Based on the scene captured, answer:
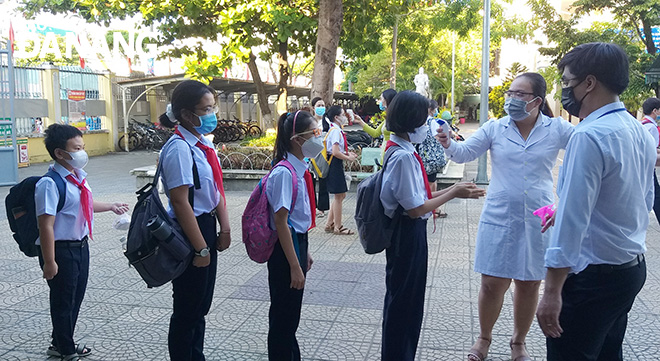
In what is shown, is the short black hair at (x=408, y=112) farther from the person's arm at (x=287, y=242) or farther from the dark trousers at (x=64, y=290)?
the dark trousers at (x=64, y=290)

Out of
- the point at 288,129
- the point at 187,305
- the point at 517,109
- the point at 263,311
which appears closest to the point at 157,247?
the point at 187,305

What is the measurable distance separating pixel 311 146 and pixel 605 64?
1.47m

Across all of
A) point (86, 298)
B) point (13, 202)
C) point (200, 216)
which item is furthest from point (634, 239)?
point (86, 298)

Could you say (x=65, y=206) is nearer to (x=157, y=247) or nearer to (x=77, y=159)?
(x=77, y=159)

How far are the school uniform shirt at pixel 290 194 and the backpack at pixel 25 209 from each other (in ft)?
4.51

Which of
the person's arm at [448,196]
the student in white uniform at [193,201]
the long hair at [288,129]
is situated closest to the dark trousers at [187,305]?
the student in white uniform at [193,201]

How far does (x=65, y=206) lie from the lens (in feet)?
11.2

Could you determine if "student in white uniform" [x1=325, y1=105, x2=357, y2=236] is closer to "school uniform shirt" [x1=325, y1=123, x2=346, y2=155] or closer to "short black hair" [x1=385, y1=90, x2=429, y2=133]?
"school uniform shirt" [x1=325, y1=123, x2=346, y2=155]

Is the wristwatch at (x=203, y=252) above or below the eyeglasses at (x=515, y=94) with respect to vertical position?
below

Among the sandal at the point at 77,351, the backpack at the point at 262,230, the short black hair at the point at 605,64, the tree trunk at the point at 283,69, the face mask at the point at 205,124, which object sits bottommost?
the sandal at the point at 77,351

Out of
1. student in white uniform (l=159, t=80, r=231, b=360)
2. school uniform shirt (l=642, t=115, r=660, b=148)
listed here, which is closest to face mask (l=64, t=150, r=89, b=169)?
student in white uniform (l=159, t=80, r=231, b=360)

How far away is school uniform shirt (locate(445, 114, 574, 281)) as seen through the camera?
330 centimetres

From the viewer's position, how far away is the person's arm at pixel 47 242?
3227 millimetres

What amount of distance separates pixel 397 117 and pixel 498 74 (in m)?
57.7
